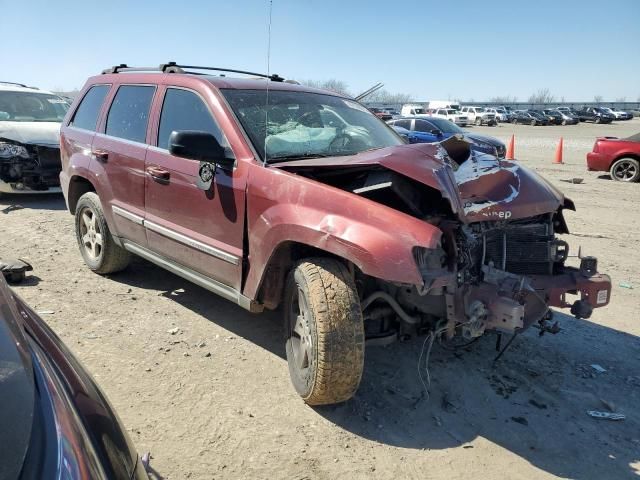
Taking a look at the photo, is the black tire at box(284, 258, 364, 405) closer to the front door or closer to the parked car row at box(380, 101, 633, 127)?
the front door

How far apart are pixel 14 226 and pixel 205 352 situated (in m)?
4.90

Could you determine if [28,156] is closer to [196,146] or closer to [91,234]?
[91,234]

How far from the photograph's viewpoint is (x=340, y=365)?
3.00 metres

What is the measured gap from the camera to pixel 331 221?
9.86ft

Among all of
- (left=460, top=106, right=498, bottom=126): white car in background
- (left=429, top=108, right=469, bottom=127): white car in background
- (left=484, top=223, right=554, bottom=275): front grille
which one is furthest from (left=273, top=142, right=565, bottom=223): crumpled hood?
(left=460, top=106, right=498, bottom=126): white car in background

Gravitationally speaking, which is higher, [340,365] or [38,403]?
[38,403]

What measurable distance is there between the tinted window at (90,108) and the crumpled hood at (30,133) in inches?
141

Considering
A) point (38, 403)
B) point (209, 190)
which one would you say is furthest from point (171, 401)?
point (38, 403)

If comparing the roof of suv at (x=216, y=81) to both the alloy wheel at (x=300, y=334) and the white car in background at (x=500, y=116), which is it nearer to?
the alloy wheel at (x=300, y=334)

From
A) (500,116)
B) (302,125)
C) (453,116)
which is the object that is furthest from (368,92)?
(500,116)

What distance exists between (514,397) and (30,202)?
8474 mm

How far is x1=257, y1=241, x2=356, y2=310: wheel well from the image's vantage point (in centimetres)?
348

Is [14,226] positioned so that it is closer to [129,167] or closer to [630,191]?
[129,167]

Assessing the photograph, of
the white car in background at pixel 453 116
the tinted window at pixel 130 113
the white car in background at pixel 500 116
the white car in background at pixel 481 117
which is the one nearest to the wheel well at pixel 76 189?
the tinted window at pixel 130 113
